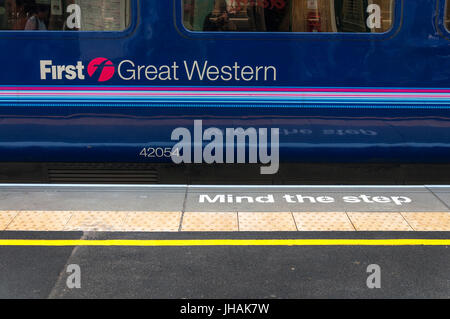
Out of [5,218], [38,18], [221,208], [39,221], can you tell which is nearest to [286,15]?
[221,208]

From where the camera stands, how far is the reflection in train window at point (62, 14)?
16.5 feet

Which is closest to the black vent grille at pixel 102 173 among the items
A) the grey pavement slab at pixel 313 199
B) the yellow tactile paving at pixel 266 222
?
the grey pavement slab at pixel 313 199

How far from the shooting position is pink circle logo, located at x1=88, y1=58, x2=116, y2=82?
16.7ft

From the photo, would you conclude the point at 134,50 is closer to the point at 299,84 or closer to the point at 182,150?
the point at 182,150

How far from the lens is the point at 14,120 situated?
5.25m

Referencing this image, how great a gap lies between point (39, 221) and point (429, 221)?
3.23 metres

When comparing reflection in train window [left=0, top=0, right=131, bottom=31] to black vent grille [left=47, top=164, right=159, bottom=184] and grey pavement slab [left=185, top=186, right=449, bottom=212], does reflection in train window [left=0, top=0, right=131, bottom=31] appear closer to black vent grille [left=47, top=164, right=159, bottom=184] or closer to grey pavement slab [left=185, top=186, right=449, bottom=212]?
black vent grille [left=47, top=164, right=159, bottom=184]

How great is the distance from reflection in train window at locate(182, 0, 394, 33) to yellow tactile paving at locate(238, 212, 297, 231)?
166 cm

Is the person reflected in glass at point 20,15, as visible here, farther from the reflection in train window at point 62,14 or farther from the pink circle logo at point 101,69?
the pink circle logo at point 101,69

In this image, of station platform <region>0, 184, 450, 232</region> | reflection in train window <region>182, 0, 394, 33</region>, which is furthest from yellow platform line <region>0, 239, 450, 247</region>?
reflection in train window <region>182, 0, 394, 33</region>

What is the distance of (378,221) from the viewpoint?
4691mm

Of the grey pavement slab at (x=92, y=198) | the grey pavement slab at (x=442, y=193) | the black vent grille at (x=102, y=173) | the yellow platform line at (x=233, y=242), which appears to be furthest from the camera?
the black vent grille at (x=102, y=173)

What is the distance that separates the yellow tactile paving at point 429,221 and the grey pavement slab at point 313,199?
14 cm

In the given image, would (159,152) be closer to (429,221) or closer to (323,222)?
(323,222)
